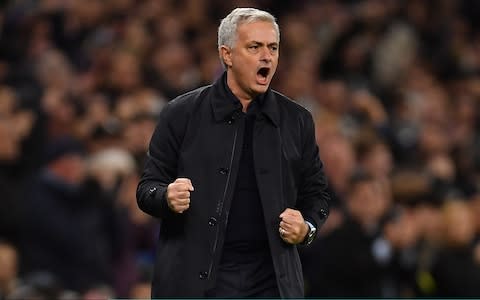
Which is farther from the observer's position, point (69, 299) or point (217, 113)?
point (69, 299)

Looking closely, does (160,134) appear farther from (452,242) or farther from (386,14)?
(386,14)

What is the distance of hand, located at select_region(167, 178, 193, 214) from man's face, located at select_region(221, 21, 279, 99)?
0.54 metres

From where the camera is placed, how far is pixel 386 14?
16.3 m

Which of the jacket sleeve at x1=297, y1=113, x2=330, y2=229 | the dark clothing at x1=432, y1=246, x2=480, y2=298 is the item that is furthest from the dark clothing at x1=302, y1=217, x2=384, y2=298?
the jacket sleeve at x1=297, y1=113, x2=330, y2=229

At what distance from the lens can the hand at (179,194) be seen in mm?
5672

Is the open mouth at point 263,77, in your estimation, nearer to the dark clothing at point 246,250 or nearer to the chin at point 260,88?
the chin at point 260,88

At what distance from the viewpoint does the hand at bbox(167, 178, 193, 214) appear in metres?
5.67

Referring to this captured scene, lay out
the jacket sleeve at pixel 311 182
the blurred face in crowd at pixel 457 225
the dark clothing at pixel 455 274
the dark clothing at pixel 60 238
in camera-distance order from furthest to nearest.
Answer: the blurred face in crowd at pixel 457 225 → the dark clothing at pixel 455 274 → the dark clothing at pixel 60 238 → the jacket sleeve at pixel 311 182

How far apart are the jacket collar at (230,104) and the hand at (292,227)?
1.34 feet

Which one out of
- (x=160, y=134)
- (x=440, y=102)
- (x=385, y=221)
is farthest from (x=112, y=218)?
(x=440, y=102)

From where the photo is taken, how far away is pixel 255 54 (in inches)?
233

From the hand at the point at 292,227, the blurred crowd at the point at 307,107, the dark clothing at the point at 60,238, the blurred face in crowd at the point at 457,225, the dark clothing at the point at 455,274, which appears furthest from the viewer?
the blurred face in crowd at the point at 457,225

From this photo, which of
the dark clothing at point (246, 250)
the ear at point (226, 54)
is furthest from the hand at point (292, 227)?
the ear at point (226, 54)

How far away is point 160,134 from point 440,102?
32.1 ft
